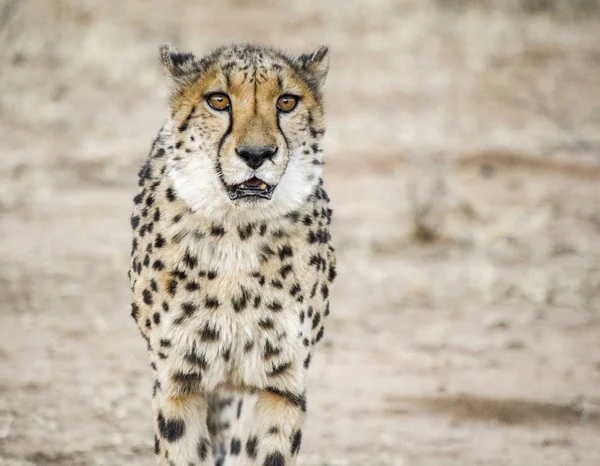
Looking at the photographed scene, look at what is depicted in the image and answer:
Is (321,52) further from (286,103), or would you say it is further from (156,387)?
(156,387)

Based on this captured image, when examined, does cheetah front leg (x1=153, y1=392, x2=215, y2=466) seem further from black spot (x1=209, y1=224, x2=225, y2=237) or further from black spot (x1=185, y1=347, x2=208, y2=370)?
black spot (x1=209, y1=224, x2=225, y2=237)

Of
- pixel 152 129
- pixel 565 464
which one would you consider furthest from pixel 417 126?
Answer: pixel 565 464

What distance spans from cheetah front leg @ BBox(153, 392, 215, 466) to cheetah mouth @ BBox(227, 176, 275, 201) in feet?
2.14

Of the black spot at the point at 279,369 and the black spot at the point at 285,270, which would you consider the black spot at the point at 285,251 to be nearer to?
the black spot at the point at 285,270

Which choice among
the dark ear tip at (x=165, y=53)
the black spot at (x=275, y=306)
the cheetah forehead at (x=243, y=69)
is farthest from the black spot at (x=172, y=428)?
the dark ear tip at (x=165, y=53)

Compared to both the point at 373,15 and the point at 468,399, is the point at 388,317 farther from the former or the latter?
the point at 373,15

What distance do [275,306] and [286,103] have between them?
0.58 metres

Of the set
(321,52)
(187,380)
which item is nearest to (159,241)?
(187,380)

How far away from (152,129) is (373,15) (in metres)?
6.33

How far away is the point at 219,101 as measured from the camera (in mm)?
3424

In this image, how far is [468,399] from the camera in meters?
5.41

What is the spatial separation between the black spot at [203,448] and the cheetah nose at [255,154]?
88cm

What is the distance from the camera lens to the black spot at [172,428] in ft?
11.6

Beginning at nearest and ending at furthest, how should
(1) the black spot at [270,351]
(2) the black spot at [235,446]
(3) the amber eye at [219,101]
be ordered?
(3) the amber eye at [219,101] → (1) the black spot at [270,351] → (2) the black spot at [235,446]
